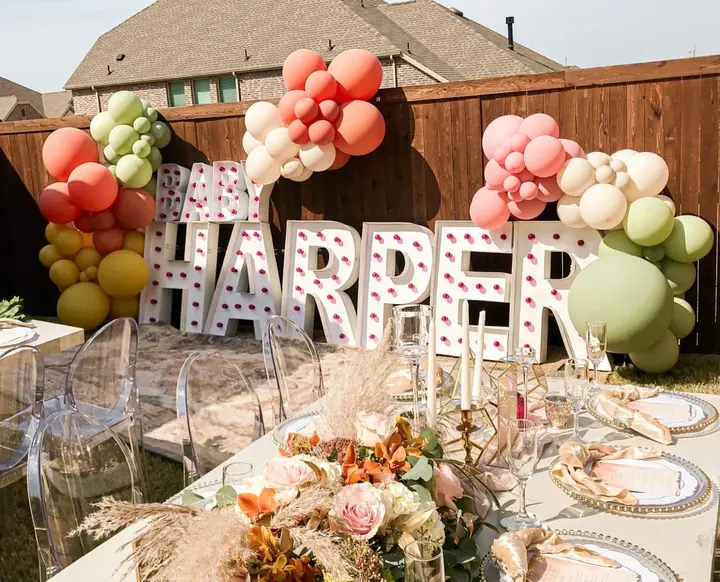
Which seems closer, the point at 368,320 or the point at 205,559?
the point at 205,559

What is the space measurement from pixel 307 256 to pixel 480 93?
1.72 m

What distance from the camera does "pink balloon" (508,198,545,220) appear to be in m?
4.08

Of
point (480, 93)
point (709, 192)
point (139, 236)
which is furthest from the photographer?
point (139, 236)

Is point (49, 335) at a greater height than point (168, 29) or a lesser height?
lesser

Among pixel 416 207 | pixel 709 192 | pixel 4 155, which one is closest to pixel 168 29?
pixel 4 155

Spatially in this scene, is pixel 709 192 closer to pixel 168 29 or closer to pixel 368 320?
pixel 368 320

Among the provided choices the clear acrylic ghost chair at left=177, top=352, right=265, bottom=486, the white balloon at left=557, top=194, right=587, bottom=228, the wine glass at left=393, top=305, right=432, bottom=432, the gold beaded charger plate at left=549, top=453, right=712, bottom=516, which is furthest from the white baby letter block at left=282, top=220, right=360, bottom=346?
the gold beaded charger plate at left=549, top=453, right=712, bottom=516

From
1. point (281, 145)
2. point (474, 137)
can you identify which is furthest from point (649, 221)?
point (281, 145)

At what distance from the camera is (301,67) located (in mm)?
4508

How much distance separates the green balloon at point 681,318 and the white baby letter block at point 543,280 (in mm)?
464

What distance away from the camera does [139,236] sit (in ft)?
18.8

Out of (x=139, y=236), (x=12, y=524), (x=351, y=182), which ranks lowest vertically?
(x=12, y=524)

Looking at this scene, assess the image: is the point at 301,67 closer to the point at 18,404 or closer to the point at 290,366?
the point at 290,366

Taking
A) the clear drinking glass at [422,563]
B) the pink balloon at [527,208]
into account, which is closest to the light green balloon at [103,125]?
the pink balloon at [527,208]
